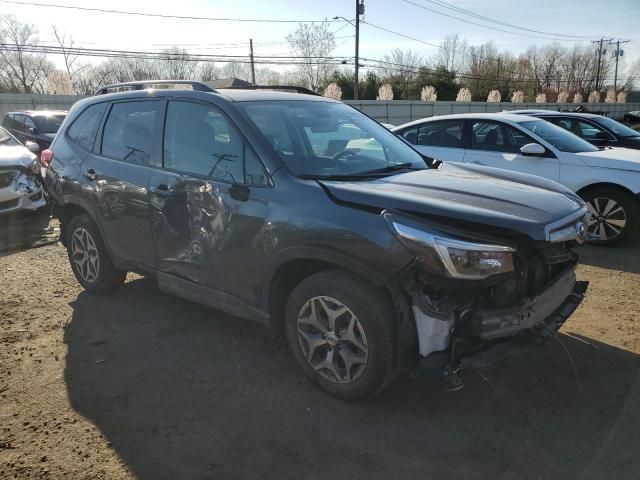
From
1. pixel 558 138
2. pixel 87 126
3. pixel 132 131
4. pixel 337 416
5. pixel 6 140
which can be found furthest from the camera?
pixel 6 140

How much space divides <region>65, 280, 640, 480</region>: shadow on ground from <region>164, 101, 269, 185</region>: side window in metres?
1.34

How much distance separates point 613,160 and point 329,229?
16.8 feet

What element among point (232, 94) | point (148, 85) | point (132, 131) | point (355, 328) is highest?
point (148, 85)

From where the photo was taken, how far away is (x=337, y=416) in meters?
2.94

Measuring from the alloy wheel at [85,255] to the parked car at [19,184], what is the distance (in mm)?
3335

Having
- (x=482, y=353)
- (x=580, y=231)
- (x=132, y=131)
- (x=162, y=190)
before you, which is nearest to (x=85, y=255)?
(x=132, y=131)

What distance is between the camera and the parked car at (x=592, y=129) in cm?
A: 911

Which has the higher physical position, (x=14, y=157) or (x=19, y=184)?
(x=14, y=157)

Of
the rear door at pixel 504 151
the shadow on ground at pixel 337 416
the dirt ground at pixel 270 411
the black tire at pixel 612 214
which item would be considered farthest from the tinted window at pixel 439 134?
the shadow on ground at pixel 337 416

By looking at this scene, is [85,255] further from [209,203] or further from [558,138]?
[558,138]

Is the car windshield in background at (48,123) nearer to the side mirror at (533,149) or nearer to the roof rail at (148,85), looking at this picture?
the roof rail at (148,85)

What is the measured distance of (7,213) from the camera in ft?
24.6

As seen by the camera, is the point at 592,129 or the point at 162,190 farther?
the point at 592,129

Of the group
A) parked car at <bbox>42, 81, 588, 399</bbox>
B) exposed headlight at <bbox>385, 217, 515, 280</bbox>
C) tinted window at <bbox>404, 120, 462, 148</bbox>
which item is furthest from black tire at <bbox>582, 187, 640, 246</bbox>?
exposed headlight at <bbox>385, 217, 515, 280</bbox>
